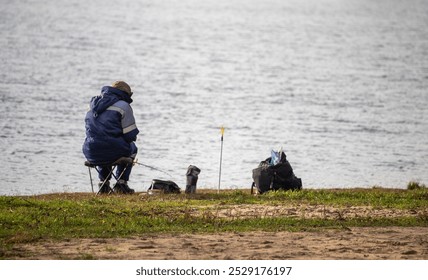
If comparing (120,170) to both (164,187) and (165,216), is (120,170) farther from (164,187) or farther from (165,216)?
(165,216)

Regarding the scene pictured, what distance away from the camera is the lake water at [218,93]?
31250mm

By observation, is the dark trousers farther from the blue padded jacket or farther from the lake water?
the lake water

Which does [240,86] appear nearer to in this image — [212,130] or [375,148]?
[212,130]

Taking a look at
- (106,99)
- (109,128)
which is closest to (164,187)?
(109,128)

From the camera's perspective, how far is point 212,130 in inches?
1548

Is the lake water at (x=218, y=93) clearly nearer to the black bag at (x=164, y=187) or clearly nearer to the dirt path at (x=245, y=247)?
the black bag at (x=164, y=187)

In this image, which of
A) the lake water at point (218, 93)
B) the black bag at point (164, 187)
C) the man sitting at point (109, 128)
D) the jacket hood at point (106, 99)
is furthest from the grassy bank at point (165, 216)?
the lake water at point (218, 93)

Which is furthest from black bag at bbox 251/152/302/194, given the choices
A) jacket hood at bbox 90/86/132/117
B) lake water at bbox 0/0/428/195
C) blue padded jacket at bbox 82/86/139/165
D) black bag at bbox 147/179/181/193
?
lake water at bbox 0/0/428/195

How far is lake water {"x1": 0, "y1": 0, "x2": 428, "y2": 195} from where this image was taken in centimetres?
3125

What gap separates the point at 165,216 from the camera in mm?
16141

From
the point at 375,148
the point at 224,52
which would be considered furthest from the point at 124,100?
the point at 224,52

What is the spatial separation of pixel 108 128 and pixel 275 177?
300cm

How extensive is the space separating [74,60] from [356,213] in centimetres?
4747

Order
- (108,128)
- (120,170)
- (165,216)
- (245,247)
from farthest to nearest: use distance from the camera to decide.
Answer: (120,170) < (108,128) < (165,216) < (245,247)
